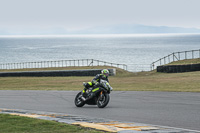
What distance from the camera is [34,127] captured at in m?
→ 8.91

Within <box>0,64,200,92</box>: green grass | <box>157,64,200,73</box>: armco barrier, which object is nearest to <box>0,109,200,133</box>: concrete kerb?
<box>0,64,200,92</box>: green grass

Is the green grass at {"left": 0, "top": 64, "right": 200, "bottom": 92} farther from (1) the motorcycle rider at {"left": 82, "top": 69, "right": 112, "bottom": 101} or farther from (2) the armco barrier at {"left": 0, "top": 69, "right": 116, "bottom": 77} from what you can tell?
(1) the motorcycle rider at {"left": 82, "top": 69, "right": 112, "bottom": 101}

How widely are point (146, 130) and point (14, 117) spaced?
4355 millimetres

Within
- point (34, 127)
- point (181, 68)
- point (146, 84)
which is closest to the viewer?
point (34, 127)

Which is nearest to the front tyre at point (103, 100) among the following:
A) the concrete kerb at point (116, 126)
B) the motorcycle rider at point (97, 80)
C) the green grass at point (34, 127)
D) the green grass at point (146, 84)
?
the motorcycle rider at point (97, 80)

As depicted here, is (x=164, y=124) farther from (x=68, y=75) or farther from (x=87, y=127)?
(x=68, y=75)

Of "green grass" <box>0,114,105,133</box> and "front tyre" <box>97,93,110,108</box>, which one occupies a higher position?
"front tyre" <box>97,93,110,108</box>

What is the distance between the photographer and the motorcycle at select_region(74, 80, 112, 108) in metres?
13.2

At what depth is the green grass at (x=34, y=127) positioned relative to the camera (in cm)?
834

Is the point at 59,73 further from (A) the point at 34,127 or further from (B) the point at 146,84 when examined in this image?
(A) the point at 34,127

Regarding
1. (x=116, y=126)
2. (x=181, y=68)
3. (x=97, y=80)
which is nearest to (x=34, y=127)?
(x=116, y=126)

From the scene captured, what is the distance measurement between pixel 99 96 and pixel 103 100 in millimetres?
236

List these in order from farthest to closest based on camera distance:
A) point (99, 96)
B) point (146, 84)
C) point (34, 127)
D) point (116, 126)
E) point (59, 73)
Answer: point (59, 73) → point (146, 84) → point (99, 96) → point (116, 126) → point (34, 127)

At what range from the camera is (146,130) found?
8.34 metres
